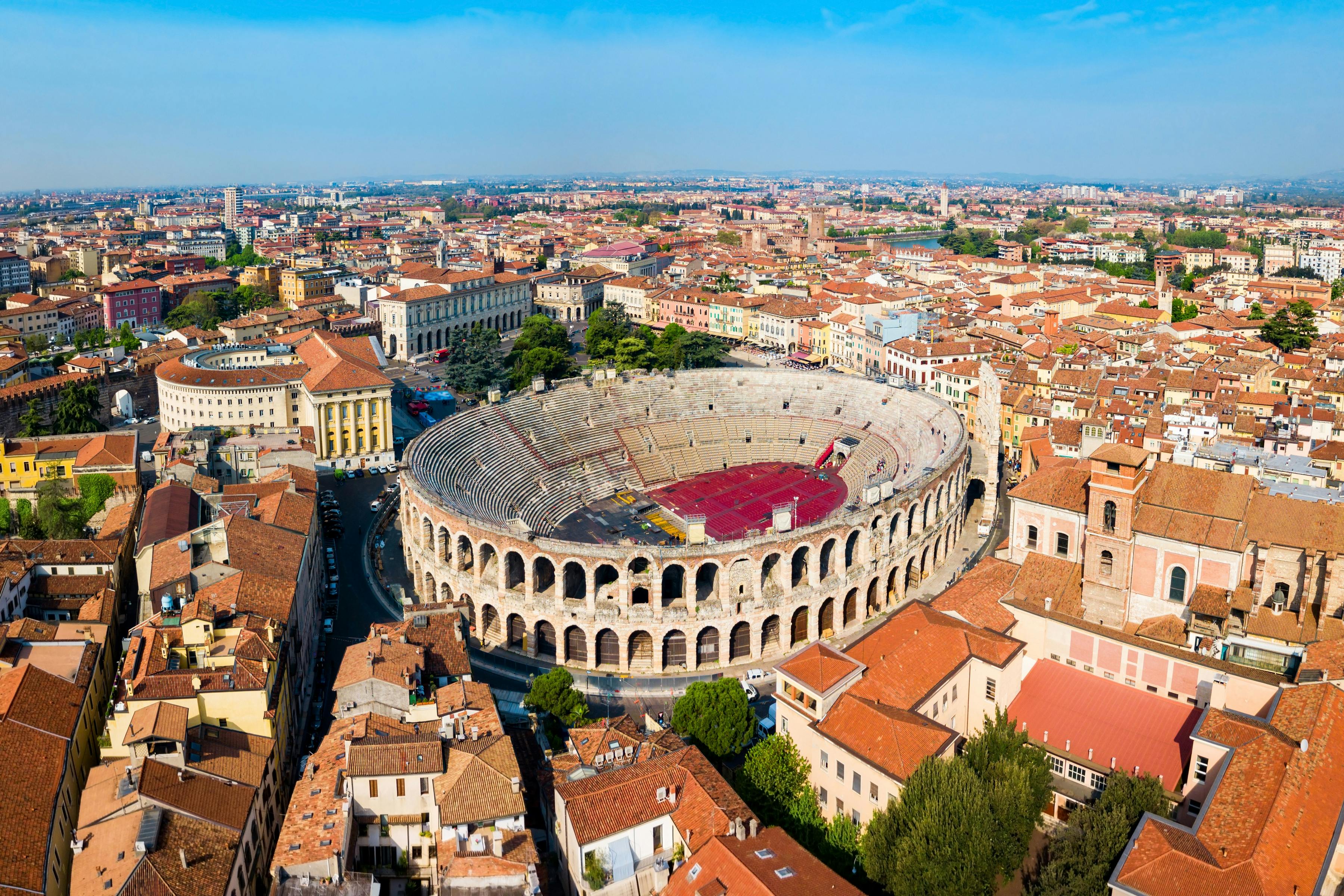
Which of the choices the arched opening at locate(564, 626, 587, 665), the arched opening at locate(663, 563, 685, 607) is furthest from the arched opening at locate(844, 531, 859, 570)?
the arched opening at locate(564, 626, 587, 665)

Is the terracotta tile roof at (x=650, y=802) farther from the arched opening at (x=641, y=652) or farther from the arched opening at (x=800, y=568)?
the arched opening at (x=800, y=568)

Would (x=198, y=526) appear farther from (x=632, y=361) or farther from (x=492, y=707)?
(x=632, y=361)

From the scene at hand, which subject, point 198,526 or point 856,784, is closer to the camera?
point 856,784

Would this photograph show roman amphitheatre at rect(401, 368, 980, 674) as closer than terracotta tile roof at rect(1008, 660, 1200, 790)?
No

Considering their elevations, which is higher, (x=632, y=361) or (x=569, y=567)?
(x=632, y=361)

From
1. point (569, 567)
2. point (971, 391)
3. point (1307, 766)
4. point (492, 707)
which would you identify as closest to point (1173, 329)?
point (971, 391)

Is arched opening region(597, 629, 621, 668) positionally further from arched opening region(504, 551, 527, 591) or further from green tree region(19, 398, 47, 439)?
green tree region(19, 398, 47, 439)
